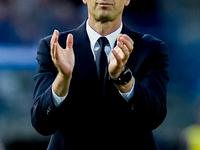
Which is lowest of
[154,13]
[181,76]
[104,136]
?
[181,76]

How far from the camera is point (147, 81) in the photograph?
2096mm

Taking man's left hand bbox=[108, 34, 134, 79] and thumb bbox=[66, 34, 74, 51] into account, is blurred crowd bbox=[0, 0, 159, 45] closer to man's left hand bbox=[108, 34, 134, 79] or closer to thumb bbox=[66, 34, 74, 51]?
thumb bbox=[66, 34, 74, 51]

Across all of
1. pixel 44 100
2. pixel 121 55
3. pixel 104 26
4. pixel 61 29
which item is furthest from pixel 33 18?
pixel 121 55

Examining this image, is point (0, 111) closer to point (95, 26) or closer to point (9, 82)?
point (9, 82)

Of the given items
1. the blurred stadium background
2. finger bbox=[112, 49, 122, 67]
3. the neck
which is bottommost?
the blurred stadium background

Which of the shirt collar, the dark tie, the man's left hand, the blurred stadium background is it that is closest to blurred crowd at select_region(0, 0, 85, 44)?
the blurred stadium background

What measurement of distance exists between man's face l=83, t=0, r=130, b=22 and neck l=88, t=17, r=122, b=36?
0.03 m

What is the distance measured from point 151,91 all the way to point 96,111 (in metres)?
0.28

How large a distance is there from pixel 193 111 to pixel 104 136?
318 centimetres

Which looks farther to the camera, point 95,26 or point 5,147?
point 5,147

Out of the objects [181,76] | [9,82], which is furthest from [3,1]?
[181,76]

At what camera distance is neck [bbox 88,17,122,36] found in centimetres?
218

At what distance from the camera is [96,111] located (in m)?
2.04

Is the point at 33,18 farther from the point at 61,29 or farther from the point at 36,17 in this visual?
the point at 61,29
